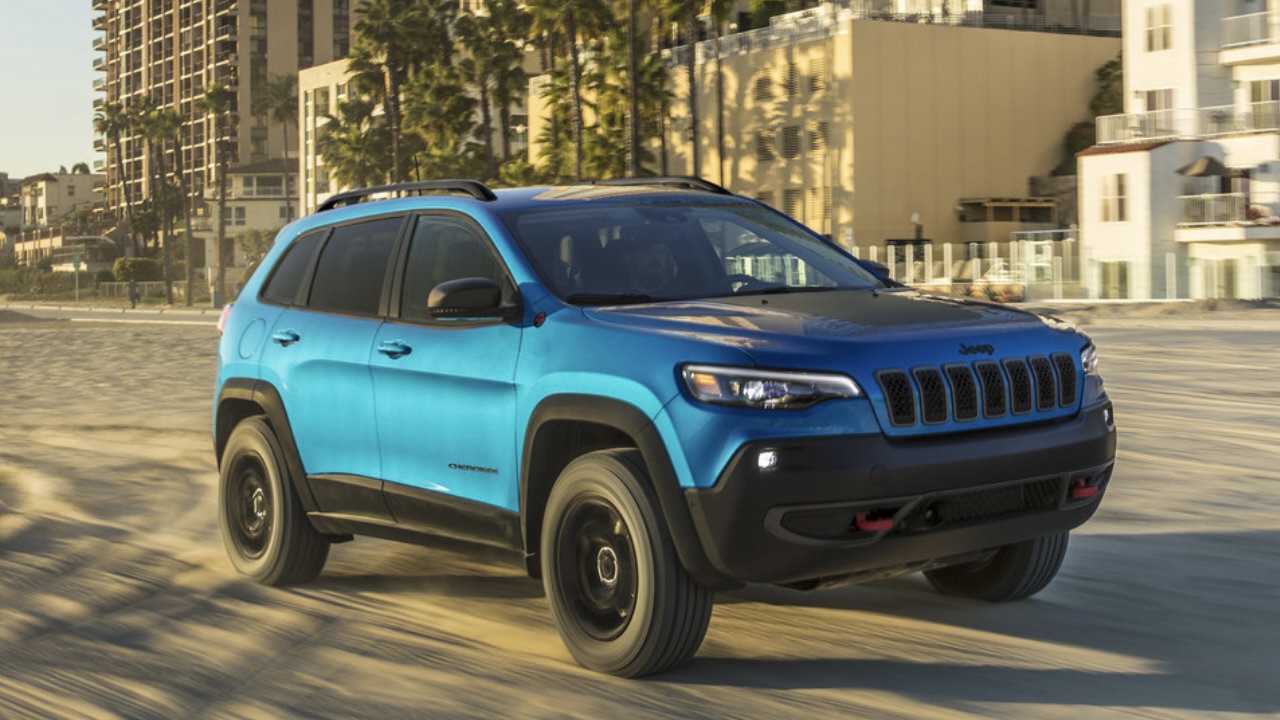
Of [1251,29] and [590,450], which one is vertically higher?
[1251,29]

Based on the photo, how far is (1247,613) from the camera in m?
6.86

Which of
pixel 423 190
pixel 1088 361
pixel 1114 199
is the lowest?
pixel 1088 361

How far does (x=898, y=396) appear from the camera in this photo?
558cm

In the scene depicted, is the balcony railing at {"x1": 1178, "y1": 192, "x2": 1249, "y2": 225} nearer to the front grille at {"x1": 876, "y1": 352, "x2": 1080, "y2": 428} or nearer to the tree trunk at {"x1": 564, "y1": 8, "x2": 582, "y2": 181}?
the tree trunk at {"x1": 564, "y1": 8, "x2": 582, "y2": 181}

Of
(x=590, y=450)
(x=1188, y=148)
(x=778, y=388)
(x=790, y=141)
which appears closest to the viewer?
(x=778, y=388)

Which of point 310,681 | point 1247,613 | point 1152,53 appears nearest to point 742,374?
point 310,681

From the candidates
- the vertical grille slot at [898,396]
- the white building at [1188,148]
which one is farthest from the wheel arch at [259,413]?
the white building at [1188,148]

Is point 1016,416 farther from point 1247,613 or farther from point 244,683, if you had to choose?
point 244,683

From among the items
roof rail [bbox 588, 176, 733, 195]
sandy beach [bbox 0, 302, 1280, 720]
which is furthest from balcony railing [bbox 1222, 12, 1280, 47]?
roof rail [bbox 588, 176, 733, 195]

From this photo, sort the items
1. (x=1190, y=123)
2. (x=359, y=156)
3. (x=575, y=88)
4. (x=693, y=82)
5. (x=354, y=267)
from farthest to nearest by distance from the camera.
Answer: (x=359, y=156)
(x=575, y=88)
(x=693, y=82)
(x=1190, y=123)
(x=354, y=267)

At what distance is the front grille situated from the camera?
5.59 meters

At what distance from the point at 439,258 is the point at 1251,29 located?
51535mm

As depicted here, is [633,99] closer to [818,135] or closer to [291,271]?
[818,135]

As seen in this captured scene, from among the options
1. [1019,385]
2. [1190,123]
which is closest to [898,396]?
[1019,385]
